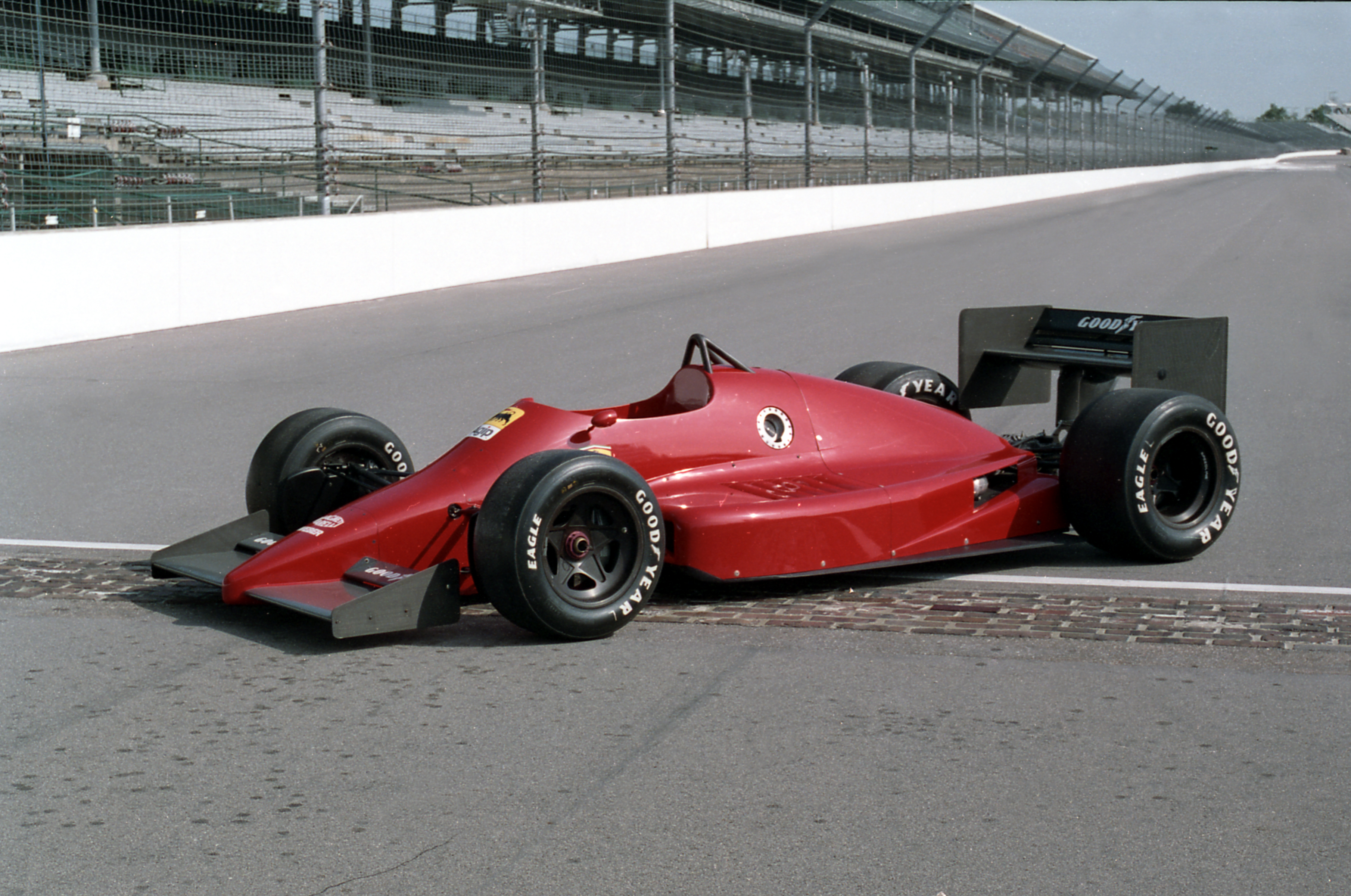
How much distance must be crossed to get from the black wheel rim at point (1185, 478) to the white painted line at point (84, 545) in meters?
4.30

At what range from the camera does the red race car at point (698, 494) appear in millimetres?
4805

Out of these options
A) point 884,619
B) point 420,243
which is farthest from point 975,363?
point 420,243

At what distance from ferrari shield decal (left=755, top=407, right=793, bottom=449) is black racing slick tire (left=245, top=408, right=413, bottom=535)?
1476mm

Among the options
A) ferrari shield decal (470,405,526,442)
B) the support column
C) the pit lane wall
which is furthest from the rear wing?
the support column

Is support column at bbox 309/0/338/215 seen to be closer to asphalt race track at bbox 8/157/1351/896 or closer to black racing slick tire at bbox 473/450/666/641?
asphalt race track at bbox 8/157/1351/896

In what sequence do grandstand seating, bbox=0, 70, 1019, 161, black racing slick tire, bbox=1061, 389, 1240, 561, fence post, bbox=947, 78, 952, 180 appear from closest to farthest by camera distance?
1. black racing slick tire, bbox=1061, 389, 1240, 561
2. grandstand seating, bbox=0, 70, 1019, 161
3. fence post, bbox=947, 78, 952, 180

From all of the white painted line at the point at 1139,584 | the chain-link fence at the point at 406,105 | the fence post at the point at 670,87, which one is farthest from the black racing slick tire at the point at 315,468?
the fence post at the point at 670,87

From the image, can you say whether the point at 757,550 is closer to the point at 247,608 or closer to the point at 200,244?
the point at 247,608

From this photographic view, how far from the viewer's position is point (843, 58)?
111 feet

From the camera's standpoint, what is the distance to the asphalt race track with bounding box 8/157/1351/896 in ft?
10.5

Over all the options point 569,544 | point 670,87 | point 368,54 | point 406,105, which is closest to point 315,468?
point 569,544

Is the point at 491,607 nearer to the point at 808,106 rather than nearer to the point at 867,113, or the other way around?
the point at 808,106

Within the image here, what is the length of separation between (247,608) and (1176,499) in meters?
3.88

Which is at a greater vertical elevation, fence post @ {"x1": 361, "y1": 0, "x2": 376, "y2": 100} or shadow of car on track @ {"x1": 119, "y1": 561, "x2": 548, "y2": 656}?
fence post @ {"x1": 361, "y1": 0, "x2": 376, "y2": 100}
